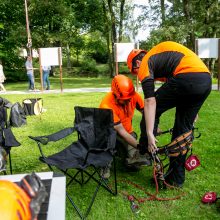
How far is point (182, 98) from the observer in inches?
120

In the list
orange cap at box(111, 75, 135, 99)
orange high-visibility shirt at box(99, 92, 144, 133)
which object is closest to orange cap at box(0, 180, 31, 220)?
orange cap at box(111, 75, 135, 99)

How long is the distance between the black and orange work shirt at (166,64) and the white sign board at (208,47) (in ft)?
27.3

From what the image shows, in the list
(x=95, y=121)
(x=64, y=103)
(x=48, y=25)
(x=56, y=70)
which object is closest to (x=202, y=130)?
(x=95, y=121)

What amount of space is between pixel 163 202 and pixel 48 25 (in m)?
20.0

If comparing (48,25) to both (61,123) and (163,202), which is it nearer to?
(61,123)

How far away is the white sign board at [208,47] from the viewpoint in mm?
10938

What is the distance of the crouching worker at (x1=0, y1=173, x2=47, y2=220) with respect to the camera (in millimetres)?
980

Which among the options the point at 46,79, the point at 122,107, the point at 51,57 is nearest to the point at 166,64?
the point at 122,107

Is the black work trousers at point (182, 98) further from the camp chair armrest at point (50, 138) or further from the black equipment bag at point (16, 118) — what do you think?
the black equipment bag at point (16, 118)

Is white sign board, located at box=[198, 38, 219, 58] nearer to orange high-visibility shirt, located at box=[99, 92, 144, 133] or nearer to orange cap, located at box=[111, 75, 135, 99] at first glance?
orange high-visibility shirt, located at box=[99, 92, 144, 133]

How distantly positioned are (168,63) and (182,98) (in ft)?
1.10

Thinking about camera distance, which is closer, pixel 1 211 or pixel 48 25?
pixel 1 211

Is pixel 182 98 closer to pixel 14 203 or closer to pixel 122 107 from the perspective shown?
pixel 122 107

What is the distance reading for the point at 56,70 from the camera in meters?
27.0
